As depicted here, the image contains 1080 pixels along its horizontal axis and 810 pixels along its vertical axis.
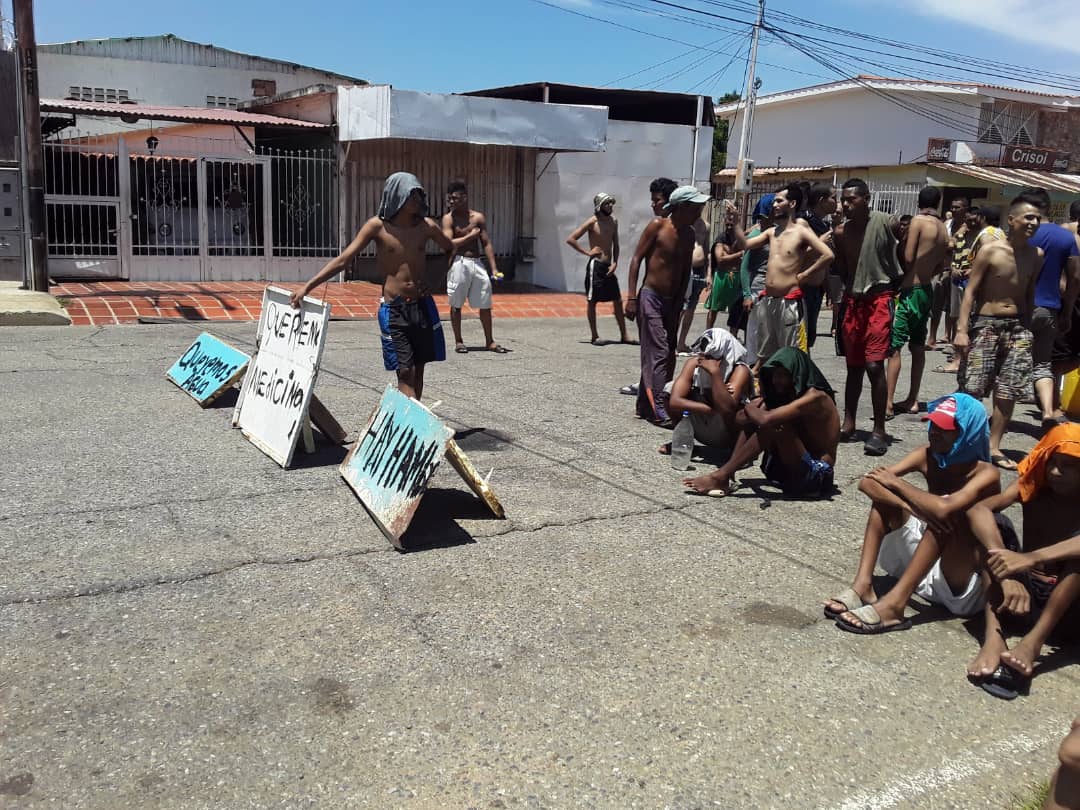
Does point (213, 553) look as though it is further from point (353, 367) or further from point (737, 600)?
point (353, 367)

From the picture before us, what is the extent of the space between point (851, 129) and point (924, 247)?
27.7 metres

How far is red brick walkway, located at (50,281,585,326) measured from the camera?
1203cm

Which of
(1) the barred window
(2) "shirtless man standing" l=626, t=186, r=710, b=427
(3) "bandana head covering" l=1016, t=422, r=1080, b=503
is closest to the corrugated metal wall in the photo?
(2) "shirtless man standing" l=626, t=186, r=710, b=427

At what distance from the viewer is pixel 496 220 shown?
17281 millimetres

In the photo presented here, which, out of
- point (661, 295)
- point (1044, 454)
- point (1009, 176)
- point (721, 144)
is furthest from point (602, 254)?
point (721, 144)

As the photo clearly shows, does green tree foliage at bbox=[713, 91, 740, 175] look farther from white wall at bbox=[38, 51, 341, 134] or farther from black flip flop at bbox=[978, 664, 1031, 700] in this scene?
black flip flop at bbox=[978, 664, 1031, 700]

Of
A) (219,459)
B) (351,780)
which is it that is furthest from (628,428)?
(351,780)

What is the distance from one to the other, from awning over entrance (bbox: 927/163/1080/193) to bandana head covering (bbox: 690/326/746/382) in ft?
74.7

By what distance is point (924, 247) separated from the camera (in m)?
7.21

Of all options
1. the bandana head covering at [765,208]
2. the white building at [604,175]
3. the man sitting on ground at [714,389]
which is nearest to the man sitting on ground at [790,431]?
the man sitting on ground at [714,389]

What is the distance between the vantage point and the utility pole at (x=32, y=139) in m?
12.1

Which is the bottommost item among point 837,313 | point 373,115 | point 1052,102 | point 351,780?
point 351,780

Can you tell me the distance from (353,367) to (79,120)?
16.2 m

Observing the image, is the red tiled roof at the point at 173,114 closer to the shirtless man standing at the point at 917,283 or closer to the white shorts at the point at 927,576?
the shirtless man standing at the point at 917,283
